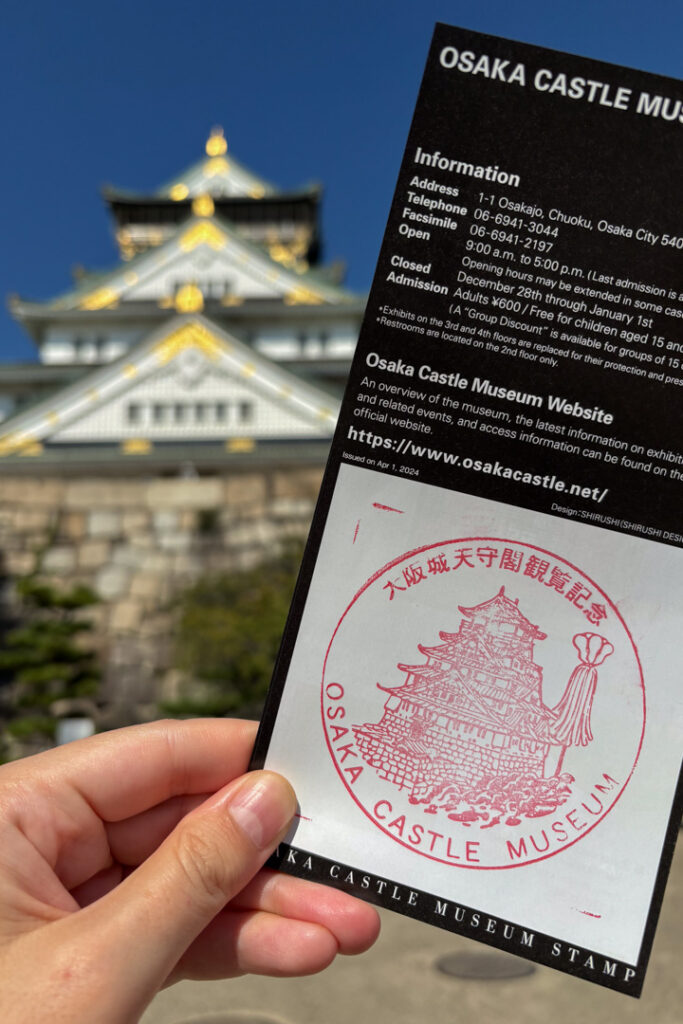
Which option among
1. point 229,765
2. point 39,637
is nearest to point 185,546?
point 39,637

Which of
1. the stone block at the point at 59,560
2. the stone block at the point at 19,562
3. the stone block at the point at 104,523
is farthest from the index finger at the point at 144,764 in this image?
the stone block at the point at 19,562

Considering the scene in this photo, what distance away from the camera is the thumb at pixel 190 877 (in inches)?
36.6

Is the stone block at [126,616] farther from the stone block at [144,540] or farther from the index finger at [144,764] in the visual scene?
the index finger at [144,764]

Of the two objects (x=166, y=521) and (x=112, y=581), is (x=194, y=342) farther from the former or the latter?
(x=112, y=581)

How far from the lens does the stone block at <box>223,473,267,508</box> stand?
8.06 metres

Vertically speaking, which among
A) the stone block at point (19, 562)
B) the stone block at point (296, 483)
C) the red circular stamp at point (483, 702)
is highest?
the red circular stamp at point (483, 702)

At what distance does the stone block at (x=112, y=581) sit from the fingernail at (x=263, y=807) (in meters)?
7.30

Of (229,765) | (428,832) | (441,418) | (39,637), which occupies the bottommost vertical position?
(39,637)

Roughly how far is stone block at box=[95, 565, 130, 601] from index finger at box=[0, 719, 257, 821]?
22.9 feet

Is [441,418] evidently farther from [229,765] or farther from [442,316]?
[229,765]

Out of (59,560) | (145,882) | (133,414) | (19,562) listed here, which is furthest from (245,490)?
(145,882)

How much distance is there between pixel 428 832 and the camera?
97 centimetres

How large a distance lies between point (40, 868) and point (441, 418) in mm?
911

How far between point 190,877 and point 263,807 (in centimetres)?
14
